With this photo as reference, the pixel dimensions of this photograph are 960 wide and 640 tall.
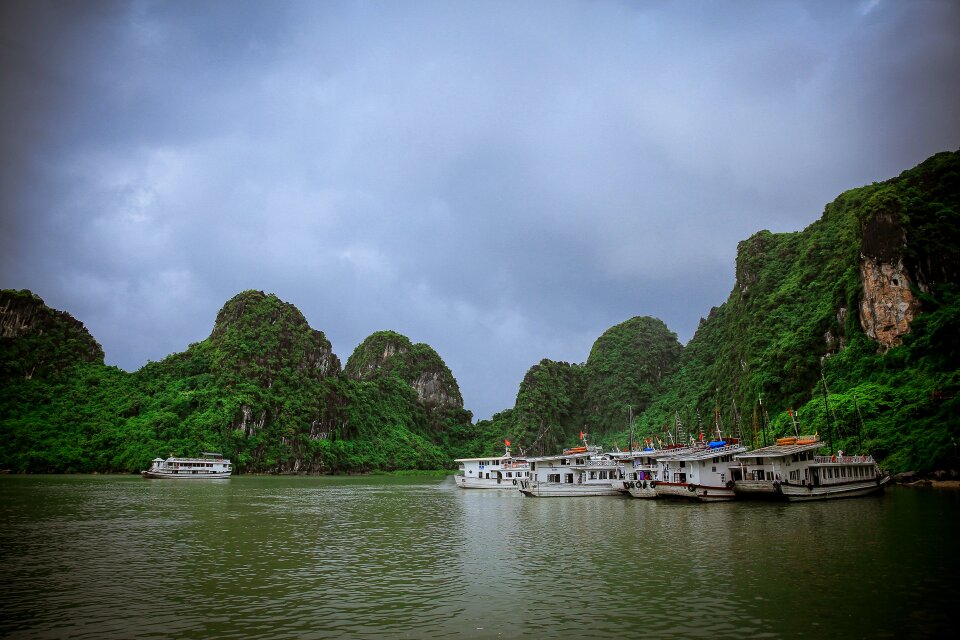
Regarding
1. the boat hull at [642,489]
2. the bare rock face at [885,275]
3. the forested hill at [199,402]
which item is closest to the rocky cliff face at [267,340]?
the forested hill at [199,402]

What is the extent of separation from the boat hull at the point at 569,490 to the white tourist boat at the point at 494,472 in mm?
11730

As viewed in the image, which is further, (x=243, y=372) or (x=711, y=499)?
(x=243, y=372)

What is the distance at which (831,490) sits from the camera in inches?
1762

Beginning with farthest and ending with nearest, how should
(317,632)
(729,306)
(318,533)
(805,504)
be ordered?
(729,306)
(805,504)
(318,533)
(317,632)

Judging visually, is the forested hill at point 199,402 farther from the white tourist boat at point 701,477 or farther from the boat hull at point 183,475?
the white tourist boat at point 701,477

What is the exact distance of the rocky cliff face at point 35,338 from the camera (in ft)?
386

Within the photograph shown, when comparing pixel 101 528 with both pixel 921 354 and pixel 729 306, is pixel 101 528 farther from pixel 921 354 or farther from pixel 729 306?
pixel 729 306

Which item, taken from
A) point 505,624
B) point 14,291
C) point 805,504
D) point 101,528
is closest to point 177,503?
point 101,528

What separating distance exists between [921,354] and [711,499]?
41.7 m

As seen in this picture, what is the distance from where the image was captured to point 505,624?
43.2 feet

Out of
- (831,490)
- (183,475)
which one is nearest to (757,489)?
(831,490)

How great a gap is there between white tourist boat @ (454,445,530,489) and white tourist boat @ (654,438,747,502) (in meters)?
23.5

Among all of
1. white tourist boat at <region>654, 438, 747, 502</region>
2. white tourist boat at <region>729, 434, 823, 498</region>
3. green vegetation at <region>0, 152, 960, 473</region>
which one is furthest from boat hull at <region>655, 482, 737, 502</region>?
green vegetation at <region>0, 152, 960, 473</region>

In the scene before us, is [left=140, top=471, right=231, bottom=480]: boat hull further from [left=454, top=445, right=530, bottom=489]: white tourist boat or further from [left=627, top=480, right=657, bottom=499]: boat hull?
[left=627, top=480, right=657, bottom=499]: boat hull
